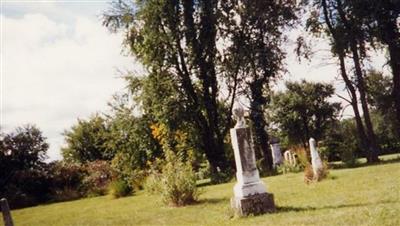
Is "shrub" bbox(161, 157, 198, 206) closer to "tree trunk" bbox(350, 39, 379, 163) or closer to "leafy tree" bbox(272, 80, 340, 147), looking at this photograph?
"tree trunk" bbox(350, 39, 379, 163)

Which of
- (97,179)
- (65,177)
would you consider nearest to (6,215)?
(97,179)

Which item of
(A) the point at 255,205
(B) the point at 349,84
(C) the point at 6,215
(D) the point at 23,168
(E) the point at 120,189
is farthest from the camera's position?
(D) the point at 23,168

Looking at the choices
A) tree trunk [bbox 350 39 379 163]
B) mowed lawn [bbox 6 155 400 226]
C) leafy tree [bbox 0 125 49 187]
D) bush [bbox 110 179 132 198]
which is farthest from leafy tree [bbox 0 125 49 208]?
tree trunk [bbox 350 39 379 163]

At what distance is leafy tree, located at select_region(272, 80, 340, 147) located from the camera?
166ft

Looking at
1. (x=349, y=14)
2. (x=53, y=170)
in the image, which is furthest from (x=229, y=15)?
(x=53, y=170)

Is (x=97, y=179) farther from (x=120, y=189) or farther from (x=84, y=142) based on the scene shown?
(x=84, y=142)

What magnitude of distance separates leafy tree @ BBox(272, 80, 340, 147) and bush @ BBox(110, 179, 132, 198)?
3089 cm

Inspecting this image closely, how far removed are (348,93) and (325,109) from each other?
27.5m

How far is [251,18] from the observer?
26.8 m

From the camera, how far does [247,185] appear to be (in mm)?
10688

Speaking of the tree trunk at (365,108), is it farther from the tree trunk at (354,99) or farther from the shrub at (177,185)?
the shrub at (177,185)

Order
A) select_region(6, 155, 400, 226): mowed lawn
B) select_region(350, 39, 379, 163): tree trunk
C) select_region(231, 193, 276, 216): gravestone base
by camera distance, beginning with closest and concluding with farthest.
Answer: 1. select_region(6, 155, 400, 226): mowed lawn
2. select_region(231, 193, 276, 216): gravestone base
3. select_region(350, 39, 379, 163): tree trunk

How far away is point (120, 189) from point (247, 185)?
12368 mm

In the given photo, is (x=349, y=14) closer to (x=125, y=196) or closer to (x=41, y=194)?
(x=125, y=196)
